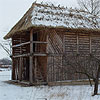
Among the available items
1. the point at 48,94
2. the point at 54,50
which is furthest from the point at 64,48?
the point at 48,94

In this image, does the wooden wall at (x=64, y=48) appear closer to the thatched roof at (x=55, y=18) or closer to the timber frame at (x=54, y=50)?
the timber frame at (x=54, y=50)

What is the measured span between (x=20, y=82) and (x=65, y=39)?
4241 millimetres

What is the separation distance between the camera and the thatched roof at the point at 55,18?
1520cm

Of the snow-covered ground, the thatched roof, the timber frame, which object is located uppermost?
the thatched roof

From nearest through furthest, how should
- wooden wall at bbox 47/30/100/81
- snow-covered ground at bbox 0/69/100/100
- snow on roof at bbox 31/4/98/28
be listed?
snow-covered ground at bbox 0/69/100/100, snow on roof at bbox 31/4/98/28, wooden wall at bbox 47/30/100/81

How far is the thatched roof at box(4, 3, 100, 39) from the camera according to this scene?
15.2 meters

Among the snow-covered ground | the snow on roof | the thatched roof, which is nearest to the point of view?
the snow-covered ground

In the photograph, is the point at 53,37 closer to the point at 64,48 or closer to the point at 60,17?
the point at 64,48

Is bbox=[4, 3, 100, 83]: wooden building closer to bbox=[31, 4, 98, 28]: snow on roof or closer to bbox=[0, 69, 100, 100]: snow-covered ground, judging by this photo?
bbox=[31, 4, 98, 28]: snow on roof

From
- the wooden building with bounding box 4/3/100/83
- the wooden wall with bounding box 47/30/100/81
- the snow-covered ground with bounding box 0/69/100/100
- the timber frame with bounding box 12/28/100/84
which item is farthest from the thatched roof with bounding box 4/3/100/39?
the snow-covered ground with bounding box 0/69/100/100

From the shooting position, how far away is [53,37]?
16.0 metres

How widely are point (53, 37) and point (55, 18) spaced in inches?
50.0

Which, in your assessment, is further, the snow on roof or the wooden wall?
the wooden wall

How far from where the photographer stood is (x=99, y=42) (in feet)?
57.8
